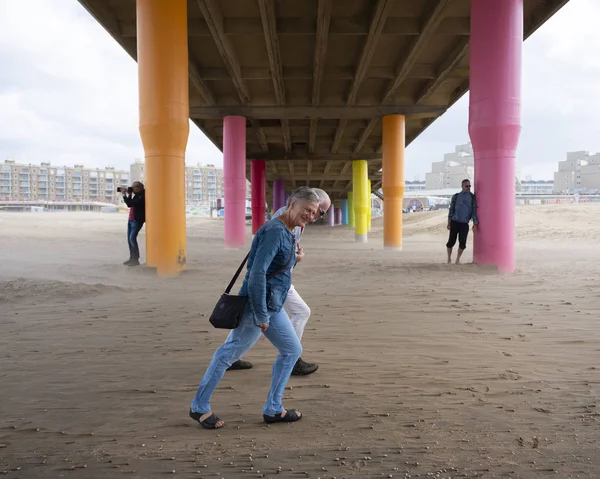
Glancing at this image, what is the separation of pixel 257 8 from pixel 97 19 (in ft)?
14.2

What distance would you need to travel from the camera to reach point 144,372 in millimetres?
4727

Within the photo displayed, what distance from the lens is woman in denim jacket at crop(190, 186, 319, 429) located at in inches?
129

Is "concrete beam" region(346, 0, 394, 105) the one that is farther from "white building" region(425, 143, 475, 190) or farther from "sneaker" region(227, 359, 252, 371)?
"white building" region(425, 143, 475, 190)

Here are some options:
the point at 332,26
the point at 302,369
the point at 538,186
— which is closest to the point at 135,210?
the point at 332,26

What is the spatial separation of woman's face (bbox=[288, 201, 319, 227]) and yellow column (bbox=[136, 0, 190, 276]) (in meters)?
8.39

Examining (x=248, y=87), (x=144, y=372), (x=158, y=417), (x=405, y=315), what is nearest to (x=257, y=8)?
(x=248, y=87)

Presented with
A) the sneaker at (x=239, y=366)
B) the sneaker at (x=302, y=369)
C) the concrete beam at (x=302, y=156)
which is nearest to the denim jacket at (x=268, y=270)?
the sneaker at (x=302, y=369)

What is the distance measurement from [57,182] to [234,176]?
14804cm

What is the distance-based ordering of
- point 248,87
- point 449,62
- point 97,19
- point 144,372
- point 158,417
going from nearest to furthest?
point 158,417 → point 144,372 → point 97,19 → point 449,62 → point 248,87

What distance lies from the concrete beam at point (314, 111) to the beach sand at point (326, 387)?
47.2 ft

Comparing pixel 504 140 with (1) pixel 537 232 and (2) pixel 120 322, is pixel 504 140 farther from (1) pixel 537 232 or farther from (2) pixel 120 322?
(1) pixel 537 232

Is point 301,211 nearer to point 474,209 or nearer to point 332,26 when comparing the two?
point 474,209

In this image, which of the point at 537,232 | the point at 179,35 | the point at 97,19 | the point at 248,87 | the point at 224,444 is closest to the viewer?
the point at 224,444

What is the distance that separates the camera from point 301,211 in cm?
340
